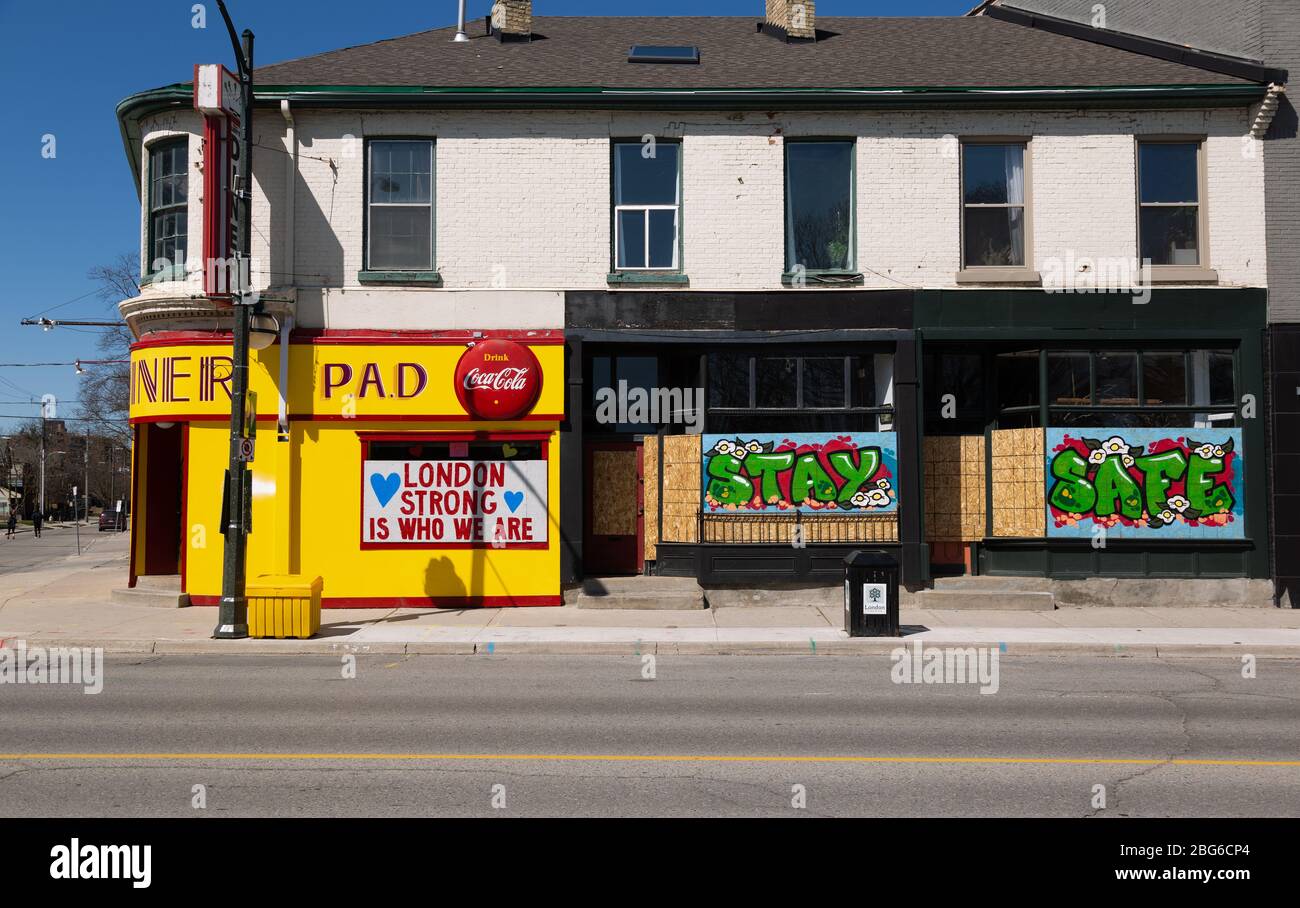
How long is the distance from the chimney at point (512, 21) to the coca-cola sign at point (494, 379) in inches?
277

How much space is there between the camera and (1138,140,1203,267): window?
17.0 meters

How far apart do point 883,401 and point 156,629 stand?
465 inches

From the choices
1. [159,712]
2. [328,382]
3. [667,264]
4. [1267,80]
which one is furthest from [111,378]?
[1267,80]

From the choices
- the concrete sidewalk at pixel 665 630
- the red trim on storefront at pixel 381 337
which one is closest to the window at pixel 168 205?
the red trim on storefront at pixel 381 337

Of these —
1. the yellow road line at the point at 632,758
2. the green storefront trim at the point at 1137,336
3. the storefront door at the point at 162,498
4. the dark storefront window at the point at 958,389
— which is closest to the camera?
the yellow road line at the point at 632,758

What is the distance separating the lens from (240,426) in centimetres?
1380

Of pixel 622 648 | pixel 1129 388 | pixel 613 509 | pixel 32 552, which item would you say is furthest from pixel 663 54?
pixel 32 552

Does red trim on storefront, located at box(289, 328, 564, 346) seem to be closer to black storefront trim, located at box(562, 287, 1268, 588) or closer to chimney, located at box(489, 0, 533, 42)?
black storefront trim, located at box(562, 287, 1268, 588)

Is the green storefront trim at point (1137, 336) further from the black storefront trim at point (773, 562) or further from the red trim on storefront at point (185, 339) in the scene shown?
the red trim on storefront at point (185, 339)

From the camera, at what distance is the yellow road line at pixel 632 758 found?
7.55 metres

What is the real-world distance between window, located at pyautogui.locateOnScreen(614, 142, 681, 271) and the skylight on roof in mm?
2152

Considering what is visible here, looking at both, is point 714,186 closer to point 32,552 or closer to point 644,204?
point 644,204

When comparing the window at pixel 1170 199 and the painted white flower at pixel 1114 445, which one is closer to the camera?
the painted white flower at pixel 1114 445

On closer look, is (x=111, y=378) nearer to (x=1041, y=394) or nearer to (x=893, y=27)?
(x=893, y=27)
